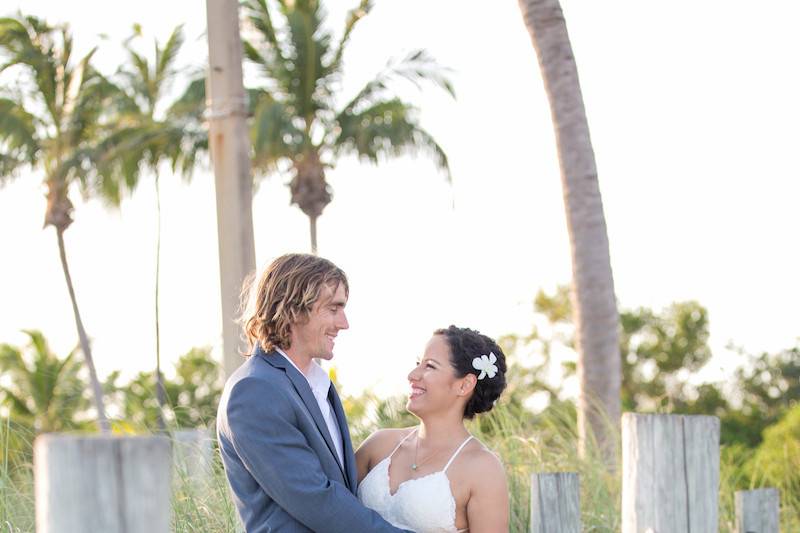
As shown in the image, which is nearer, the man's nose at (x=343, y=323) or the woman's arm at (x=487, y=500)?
the man's nose at (x=343, y=323)

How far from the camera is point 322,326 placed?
4.14 metres

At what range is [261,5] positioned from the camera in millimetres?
24656

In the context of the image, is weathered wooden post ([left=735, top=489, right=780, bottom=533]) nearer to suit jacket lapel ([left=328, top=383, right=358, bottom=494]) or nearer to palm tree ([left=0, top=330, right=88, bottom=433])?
suit jacket lapel ([left=328, top=383, right=358, bottom=494])

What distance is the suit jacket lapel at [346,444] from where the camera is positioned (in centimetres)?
431

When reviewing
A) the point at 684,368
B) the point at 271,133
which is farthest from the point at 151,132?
the point at 684,368

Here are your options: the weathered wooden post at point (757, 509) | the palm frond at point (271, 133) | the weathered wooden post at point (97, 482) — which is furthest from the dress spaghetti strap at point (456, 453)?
the palm frond at point (271, 133)

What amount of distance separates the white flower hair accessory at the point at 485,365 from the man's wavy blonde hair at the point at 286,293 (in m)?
0.62

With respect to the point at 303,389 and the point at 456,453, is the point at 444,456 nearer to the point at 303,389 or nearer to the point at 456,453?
the point at 456,453

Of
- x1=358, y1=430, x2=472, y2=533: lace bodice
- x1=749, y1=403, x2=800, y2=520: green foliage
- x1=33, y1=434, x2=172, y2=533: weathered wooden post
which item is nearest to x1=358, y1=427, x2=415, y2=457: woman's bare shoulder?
x1=358, y1=430, x2=472, y2=533: lace bodice

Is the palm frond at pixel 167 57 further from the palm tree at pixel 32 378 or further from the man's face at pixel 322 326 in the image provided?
the man's face at pixel 322 326

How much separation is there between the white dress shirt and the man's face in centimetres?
12

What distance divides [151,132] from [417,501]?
21.7 meters

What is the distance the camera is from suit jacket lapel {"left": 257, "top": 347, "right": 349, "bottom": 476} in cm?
407

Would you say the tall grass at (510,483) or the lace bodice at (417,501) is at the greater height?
the lace bodice at (417,501)
